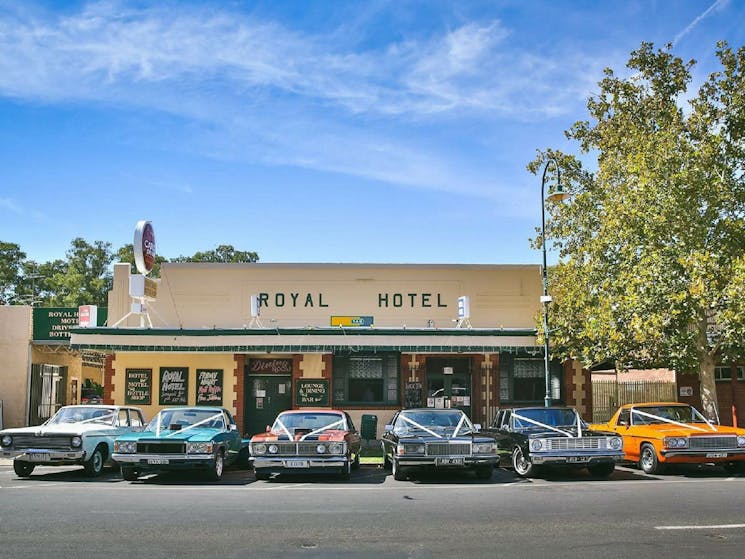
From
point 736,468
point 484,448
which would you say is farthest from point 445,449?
point 736,468

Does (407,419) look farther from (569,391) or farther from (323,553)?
(569,391)

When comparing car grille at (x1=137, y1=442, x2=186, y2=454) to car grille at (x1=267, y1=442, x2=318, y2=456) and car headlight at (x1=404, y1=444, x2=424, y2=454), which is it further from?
car headlight at (x1=404, y1=444, x2=424, y2=454)

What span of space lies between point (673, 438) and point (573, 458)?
2.21 metres

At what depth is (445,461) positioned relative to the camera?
13.7m

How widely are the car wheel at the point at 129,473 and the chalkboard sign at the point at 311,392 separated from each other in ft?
29.4

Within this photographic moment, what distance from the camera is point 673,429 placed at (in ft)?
50.4

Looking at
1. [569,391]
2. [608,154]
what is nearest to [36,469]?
[569,391]

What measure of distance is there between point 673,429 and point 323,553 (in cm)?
1012

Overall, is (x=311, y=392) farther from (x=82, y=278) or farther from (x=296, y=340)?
(x=82, y=278)

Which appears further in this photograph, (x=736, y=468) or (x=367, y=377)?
(x=367, y=377)

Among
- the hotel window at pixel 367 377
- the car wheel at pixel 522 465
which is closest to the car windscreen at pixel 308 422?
the car wheel at pixel 522 465

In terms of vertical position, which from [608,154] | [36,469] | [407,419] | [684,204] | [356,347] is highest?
[608,154]

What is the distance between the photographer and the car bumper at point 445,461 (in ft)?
45.0

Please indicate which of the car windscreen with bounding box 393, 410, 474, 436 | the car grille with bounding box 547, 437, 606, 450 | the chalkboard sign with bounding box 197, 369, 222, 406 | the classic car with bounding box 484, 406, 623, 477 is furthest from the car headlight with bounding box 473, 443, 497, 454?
the chalkboard sign with bounding box 197, 369, 222, 406
